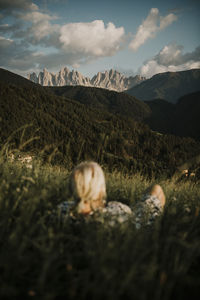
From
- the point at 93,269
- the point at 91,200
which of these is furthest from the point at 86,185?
the point at 93,269

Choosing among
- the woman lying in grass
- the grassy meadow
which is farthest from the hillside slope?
the grassy meadow

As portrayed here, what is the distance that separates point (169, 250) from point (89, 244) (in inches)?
34.3

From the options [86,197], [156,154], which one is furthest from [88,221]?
[156,154]

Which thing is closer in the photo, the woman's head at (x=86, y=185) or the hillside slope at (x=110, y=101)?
the woman's head at (x=86, y=185)

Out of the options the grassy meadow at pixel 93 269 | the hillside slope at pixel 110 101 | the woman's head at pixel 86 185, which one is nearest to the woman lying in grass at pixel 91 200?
the woman's head at pixel 86 185

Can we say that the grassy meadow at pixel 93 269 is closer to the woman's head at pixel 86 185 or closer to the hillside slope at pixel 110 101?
the woman's head at pixel 86 185

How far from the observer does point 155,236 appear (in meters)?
1.93

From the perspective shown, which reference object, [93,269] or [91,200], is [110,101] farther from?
[93,269]

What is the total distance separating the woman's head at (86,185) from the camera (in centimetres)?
216

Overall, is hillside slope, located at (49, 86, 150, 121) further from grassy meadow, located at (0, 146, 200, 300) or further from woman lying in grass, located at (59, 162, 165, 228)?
grassy meadow, located at (0, 146, 200, 300)

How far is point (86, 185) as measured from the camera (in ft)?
7.07

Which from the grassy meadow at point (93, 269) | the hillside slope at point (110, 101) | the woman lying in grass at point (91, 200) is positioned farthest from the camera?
the hillside slope at point (110, 101)

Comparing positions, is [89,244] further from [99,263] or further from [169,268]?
[169,268]

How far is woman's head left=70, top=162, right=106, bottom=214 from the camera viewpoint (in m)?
2.16
